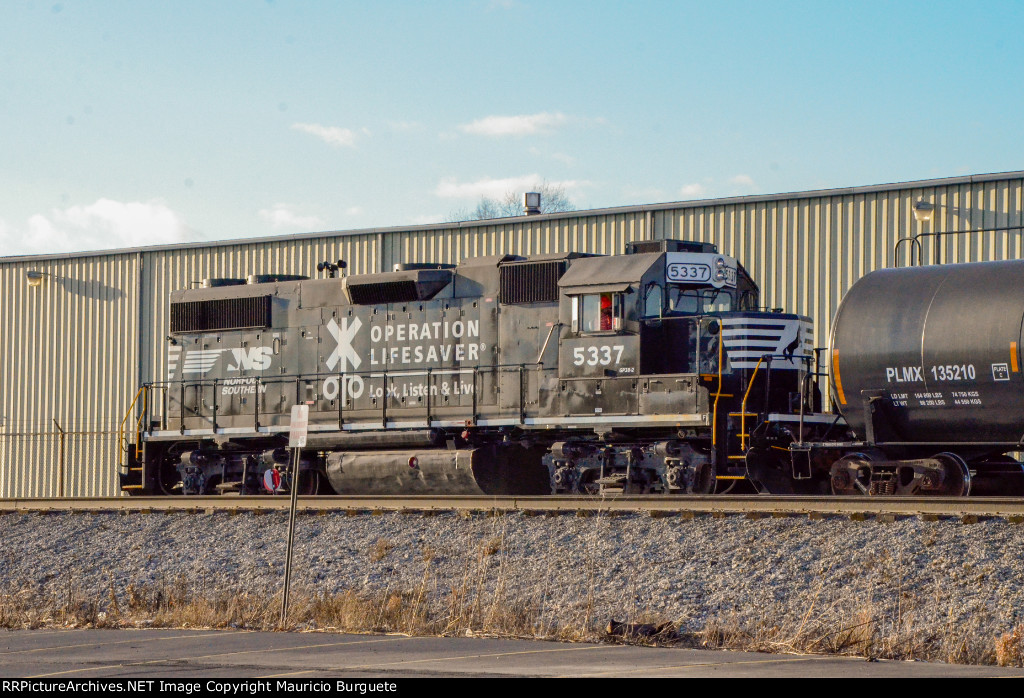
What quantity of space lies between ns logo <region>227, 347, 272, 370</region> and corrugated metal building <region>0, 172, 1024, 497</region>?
6.96 metres

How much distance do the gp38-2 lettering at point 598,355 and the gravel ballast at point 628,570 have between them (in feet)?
9.65

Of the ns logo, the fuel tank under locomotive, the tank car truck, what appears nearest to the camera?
the fuel tank under locomotive

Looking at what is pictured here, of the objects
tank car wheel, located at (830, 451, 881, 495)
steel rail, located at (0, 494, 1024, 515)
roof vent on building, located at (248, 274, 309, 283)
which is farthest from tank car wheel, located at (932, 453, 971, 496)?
roof vent on building, located at (248, 274, 309, 283)

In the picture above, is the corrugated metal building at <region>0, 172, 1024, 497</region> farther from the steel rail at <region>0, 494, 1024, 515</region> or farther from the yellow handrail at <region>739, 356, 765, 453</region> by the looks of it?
the steel rail at <region>0, 494, 1024, 515</region>

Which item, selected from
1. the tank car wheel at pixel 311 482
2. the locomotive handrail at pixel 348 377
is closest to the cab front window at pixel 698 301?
the locomotive handrail at pixel 348 377

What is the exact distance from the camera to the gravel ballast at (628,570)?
10.8m

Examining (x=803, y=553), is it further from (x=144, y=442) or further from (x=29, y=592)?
(x=144, y=442)

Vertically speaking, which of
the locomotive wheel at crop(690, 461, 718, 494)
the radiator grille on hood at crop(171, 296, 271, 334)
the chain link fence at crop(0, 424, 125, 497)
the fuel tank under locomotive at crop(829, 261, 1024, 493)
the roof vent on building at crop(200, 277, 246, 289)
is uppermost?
the roof vent on building at crop(200, 277, 246, 289)

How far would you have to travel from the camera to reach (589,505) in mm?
15133

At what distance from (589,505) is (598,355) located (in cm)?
282

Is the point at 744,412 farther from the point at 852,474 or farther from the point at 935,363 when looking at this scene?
the point at 935,363

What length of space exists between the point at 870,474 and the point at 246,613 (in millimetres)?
7185

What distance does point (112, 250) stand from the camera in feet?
103

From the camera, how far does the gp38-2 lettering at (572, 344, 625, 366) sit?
1723cm
